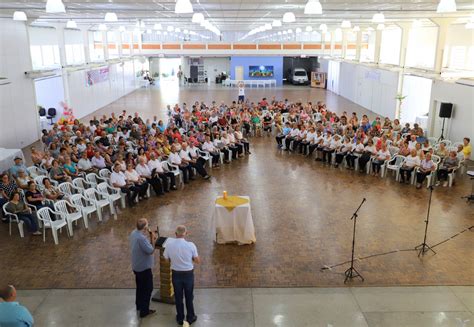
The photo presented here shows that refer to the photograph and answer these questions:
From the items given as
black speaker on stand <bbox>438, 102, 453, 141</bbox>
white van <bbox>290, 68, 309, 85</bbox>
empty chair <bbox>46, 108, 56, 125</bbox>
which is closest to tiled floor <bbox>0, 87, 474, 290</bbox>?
black speaker on stand <bbox>438, 102, 453, 141</bbox>

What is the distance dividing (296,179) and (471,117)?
6.51 metres

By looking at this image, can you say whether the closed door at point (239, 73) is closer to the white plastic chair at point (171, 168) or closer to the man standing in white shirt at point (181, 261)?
the white plastic chair at point (171, 168)

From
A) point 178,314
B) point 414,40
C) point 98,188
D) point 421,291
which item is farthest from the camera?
point 414,40

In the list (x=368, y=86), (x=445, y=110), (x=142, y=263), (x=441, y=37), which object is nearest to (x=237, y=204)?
(x=142, y=263)

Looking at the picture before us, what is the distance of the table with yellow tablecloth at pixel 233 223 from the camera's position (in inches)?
301

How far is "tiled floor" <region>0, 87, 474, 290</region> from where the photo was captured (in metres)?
6.57

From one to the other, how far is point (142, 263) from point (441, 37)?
1509cm

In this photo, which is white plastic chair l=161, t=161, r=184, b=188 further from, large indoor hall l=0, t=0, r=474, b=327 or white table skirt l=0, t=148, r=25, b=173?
white table skirt l=0, t=148, r=25, b=173

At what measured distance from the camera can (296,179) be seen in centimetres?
1173

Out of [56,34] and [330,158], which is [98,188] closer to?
[330,158]

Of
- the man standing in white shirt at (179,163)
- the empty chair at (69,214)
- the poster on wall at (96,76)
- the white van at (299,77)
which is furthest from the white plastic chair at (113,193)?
the white van at (299,77)

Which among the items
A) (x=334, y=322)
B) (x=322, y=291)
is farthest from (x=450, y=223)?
(x=334, y=322)

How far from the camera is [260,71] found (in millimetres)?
39938

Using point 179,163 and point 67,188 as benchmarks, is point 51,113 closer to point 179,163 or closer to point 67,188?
point 179,163
